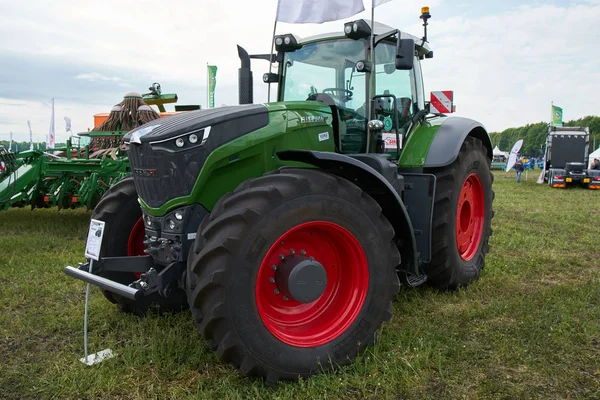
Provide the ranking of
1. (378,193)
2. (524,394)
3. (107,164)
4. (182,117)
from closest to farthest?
1. (524,394)
2. (182,117)
3. (378,193)
4. (107,164)

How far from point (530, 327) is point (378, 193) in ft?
5.12

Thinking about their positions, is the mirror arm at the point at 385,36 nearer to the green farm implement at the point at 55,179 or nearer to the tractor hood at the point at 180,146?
the tractor hood at the point at 180,146

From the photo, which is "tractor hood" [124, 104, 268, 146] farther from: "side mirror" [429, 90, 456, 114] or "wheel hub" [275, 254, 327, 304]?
"side mirror" [429, 90, 456, 114]

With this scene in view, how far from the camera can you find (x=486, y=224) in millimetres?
5410

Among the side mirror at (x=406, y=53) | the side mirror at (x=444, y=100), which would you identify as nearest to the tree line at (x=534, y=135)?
the side mirror at (x=444, y=100)

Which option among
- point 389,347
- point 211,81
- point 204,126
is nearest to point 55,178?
point 204,126

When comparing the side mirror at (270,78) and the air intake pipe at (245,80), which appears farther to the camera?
the side mirror at (270,78)

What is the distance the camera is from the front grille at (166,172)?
312cm

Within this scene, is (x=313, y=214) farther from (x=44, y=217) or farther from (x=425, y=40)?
(x=44, y=217)

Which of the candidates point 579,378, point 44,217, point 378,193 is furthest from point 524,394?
point 44,217

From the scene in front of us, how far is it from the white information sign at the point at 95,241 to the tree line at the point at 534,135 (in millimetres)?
66840

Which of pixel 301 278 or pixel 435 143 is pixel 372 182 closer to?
pixel 301 278

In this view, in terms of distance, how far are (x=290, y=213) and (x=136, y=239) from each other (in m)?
1.73

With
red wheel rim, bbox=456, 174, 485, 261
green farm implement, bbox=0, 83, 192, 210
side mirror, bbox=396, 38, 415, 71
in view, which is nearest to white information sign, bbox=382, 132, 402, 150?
side mirror, bbox=396, 38, 415, 71
